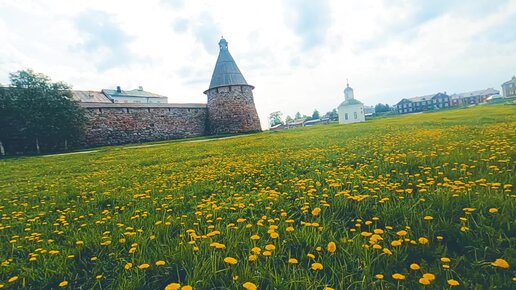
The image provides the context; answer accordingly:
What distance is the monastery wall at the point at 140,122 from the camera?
2589 cm

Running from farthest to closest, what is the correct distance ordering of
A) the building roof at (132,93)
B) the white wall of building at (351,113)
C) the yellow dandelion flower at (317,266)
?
the white wall of building at (351,113)
the building roof at (132,93)
the yellow dandelion flower at (317,266)

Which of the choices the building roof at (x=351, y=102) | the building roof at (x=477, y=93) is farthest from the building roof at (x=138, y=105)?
the building roof at (x=477, y=93)

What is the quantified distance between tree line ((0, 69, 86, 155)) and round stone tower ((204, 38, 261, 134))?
1482 centimetres

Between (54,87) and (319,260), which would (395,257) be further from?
(54,87)

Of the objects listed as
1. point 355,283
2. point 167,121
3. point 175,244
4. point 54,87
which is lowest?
point 355,283

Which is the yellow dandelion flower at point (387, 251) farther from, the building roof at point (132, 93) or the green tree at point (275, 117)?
the green tree at point (275, 117)

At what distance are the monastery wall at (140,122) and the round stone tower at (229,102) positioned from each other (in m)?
2.07

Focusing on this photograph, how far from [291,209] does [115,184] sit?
149 inches

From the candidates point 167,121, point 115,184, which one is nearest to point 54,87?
point 167,121

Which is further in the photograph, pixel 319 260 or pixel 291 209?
pixel 291 209

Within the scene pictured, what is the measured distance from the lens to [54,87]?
22.1 m

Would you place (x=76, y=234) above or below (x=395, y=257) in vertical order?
above

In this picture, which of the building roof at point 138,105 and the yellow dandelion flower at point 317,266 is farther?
the building roof at point 138,105

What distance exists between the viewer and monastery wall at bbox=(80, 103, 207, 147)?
25.9 meters
